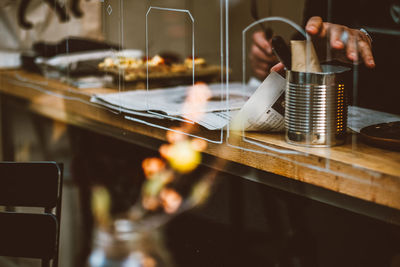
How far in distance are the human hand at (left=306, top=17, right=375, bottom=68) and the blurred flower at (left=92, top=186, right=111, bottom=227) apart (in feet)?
4.66

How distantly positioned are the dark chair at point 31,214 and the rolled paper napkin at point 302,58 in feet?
1.91

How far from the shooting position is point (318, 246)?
4.58 feet

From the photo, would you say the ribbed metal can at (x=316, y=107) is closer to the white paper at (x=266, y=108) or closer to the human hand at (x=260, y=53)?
the white paper at (x=266, y=108)

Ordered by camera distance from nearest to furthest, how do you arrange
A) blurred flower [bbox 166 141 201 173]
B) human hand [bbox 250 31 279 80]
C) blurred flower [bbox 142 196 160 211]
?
blurred flower [bbox 166 141 201 173] < human hand [bbox 250 31 279 80] < blurred flower [bbox 142 196 160 211]

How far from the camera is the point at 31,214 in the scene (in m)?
1.14

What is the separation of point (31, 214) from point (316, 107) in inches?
26.2

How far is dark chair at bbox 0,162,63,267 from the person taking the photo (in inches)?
44.7

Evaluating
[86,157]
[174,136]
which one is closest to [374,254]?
[174,136]

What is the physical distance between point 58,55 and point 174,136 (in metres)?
0.84

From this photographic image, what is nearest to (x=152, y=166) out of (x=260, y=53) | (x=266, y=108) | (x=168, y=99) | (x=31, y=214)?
(x=168, y=99)

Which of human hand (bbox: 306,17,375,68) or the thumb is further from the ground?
human hand (bbox: 306,17,375,68)

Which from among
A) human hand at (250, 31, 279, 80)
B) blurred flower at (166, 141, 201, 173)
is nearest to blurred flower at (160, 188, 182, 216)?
human hand at (250, 31, 279, 80)

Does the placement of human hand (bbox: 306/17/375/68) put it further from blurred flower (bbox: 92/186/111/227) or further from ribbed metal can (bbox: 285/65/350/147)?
blurred flower (bbox: 92/186/111/227)

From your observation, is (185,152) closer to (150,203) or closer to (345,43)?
(345,43)
